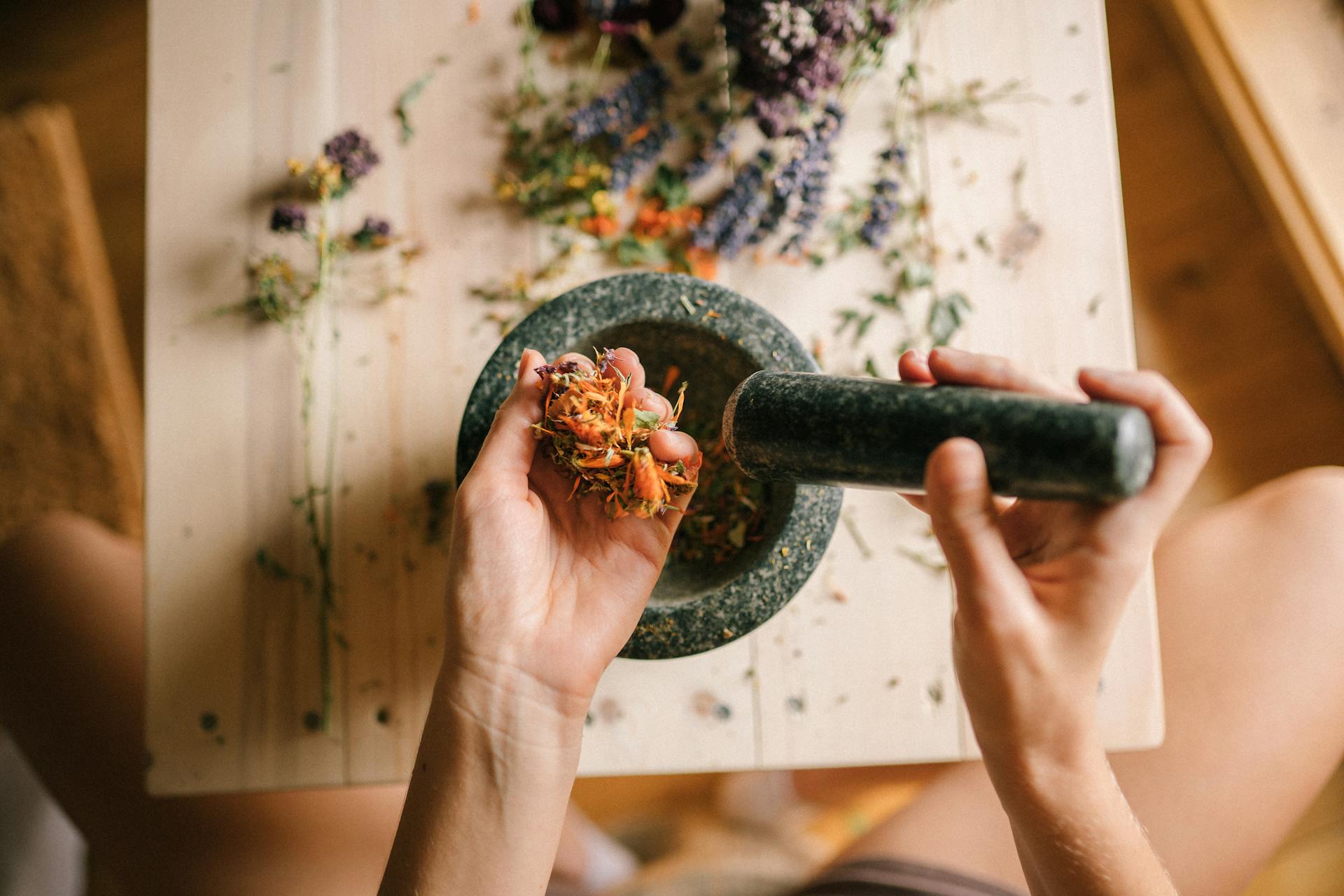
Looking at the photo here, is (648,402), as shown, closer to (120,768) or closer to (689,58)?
(689,58)

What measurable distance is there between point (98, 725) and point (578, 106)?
1.22 metres

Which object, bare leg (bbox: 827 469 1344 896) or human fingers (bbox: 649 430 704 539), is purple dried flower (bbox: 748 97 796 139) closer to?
human fingers (bbox: 649 430 704 539)


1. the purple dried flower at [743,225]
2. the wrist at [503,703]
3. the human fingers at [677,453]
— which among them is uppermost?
the purple dried flower at [743,225]

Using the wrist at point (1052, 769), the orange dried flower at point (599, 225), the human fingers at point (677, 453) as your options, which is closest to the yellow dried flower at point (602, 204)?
the orange dried flower at point (599, 225)

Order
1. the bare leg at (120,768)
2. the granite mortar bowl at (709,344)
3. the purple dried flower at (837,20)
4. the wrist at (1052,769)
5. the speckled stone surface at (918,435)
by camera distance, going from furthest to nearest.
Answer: the bare leg at (120,768) → the purple dried flower at (837,20) → the granite mortar bowl at (709,344) → the wrist at (1052,769) → the speckled stone surface at (918,435)

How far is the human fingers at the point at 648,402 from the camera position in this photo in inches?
32.3

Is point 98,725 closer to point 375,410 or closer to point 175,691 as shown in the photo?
point 175,691

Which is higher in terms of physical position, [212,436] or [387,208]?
[387,208]

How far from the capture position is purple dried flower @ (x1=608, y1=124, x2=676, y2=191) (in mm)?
1145

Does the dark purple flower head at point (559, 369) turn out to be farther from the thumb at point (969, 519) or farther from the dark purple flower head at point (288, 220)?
the dark purple flower head at point (288, 220)

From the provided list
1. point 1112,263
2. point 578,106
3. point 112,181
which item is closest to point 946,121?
point 1112,263

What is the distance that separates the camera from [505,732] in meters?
0.85

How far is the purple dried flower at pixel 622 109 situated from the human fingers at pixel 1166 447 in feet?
2.43

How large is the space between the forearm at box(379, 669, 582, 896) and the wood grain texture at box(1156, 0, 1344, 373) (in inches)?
72.2
